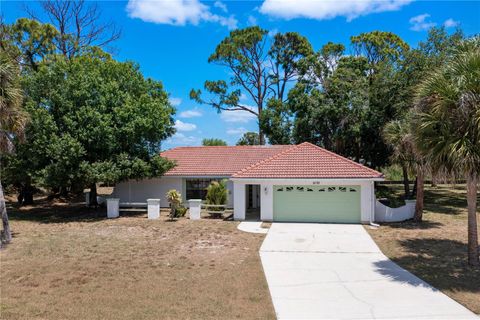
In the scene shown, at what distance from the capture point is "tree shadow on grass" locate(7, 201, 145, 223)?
21.5 m

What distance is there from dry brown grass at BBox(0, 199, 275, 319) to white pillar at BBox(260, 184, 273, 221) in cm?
243

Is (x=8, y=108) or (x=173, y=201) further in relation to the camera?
(x=173, y=201)

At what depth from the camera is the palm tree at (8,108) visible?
13891 mm

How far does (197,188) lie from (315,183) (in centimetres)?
945

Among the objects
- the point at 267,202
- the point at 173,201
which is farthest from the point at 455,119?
the point at 173,201

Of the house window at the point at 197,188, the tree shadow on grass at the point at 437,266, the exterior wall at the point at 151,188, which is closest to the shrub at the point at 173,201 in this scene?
the exterior wall at the point at 151,188

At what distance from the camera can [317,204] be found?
19516mm

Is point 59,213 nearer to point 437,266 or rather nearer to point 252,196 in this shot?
point 252,196

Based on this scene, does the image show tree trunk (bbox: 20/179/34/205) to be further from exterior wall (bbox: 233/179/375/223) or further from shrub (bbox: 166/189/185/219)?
exterior wall (bbox: 233/179/375/223)

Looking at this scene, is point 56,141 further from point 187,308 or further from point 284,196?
point 187,308

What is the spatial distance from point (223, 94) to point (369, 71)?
606 inches

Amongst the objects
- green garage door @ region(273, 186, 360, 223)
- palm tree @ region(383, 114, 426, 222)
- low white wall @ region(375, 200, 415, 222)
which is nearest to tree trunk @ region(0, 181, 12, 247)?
green garage door @ region(273, 186, 360, 223)

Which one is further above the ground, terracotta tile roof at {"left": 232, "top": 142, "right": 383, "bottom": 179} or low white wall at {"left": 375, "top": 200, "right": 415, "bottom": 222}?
terracotta tile roof at {"left": 232, "top": 142, "right": 383, "bottom": 179}

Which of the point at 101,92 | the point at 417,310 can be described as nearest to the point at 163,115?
the point at 101,92
